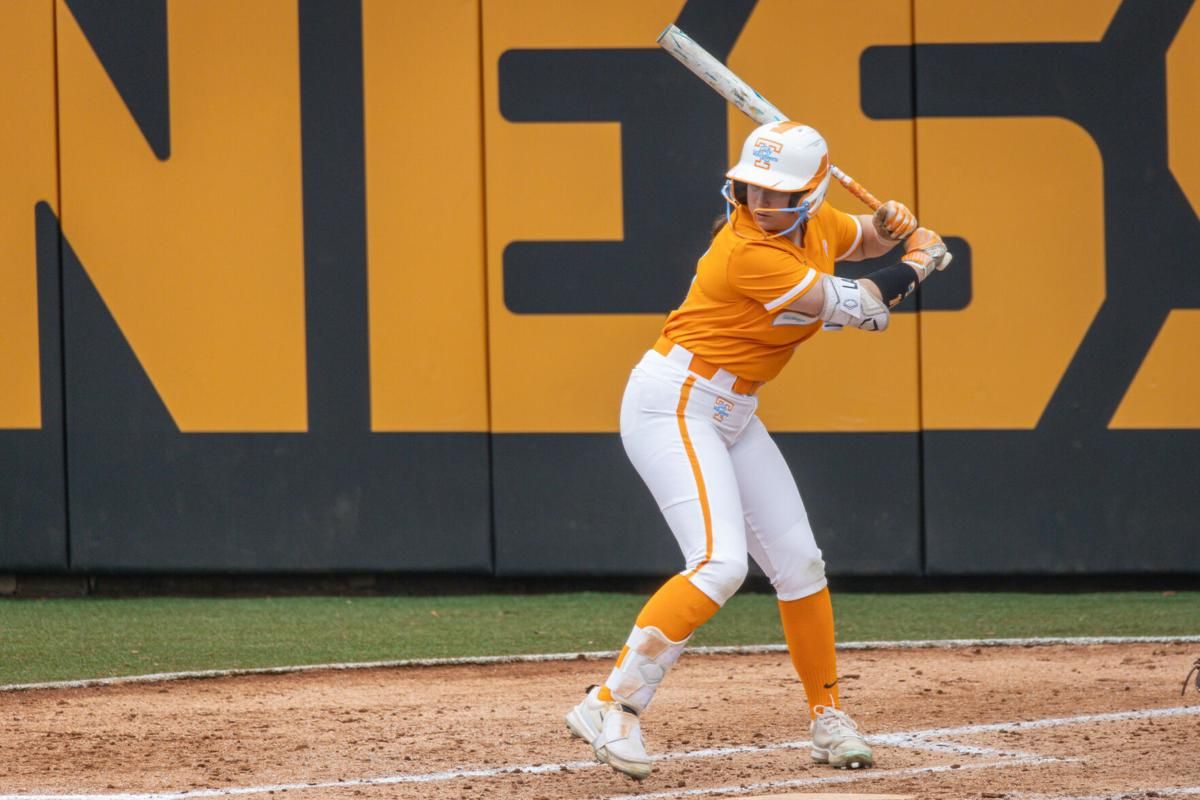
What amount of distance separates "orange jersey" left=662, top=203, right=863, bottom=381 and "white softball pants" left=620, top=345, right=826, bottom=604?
0.08 metres

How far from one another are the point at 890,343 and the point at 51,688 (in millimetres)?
4791

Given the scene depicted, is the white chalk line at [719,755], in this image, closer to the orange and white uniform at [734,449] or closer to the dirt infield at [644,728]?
the dirt infield at [644,728]

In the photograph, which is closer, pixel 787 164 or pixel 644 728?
pixel 787 164

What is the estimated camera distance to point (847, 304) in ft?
16.6

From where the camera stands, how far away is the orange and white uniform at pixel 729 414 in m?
5.09

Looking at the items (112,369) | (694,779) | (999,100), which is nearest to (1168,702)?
(694,779)

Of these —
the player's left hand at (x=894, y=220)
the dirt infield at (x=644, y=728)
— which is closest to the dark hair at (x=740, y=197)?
the player's left hand at (x=894, y=220)

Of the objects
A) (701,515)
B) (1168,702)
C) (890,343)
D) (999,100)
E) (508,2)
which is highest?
(508,2)

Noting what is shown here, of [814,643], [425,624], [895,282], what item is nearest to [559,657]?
[425,624]

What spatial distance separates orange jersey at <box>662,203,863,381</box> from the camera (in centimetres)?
505

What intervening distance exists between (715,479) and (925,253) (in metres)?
1.04

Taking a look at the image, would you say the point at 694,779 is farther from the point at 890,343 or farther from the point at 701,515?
the point at 890,343

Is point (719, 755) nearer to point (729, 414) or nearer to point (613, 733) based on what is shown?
point (613, 733)

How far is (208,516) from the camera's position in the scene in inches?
376
